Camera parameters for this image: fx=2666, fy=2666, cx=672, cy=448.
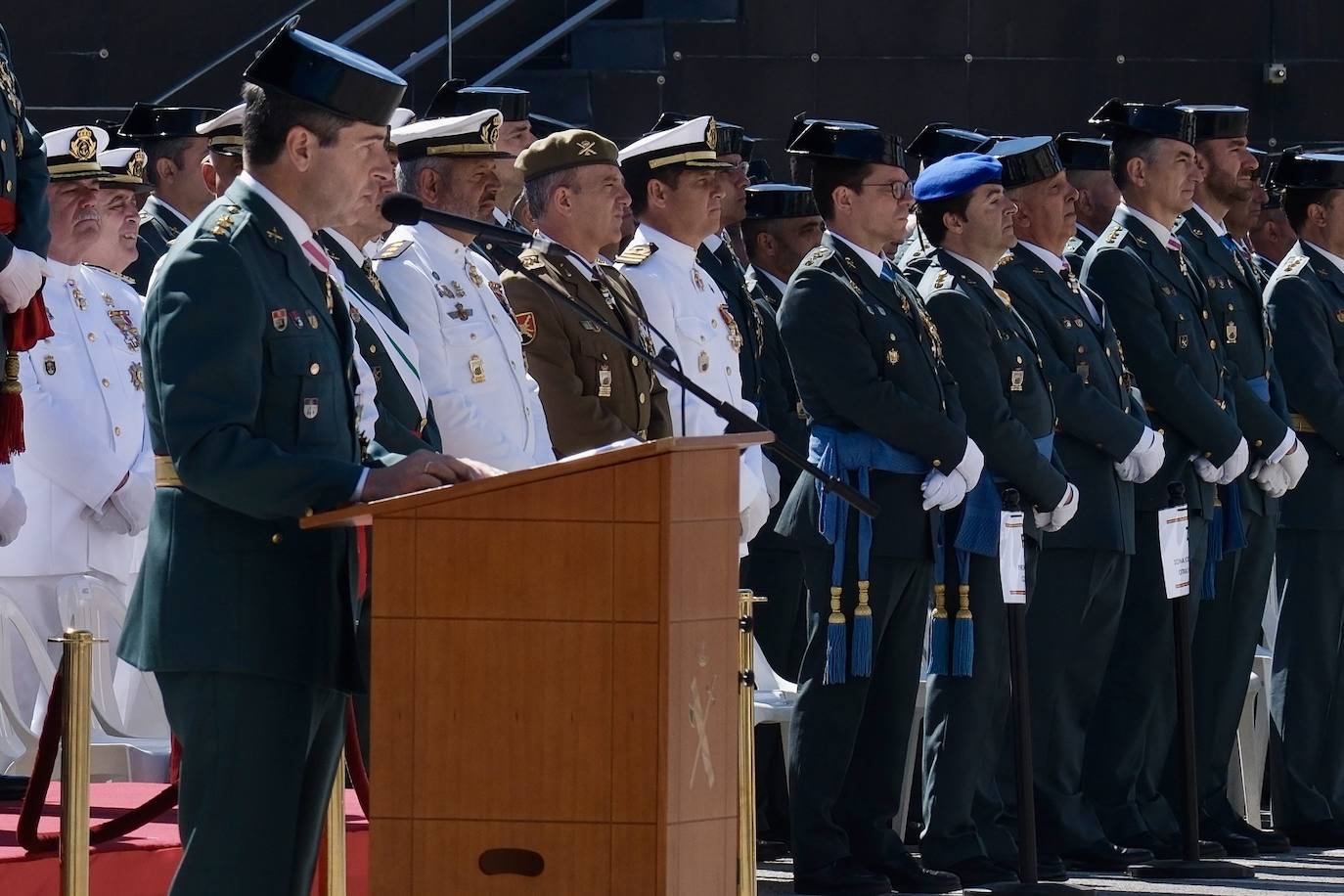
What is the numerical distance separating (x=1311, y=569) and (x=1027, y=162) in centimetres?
173

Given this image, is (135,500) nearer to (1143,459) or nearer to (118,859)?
(118,859)

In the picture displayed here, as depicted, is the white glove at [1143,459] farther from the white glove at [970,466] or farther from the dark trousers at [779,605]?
the dark trousers at [779,605]

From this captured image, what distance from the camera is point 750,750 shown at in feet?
16.9

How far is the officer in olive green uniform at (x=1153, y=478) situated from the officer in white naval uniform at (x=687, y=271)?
4.31ft

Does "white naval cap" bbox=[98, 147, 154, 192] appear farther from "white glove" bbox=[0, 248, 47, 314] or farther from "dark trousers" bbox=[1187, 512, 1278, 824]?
"dark trousers" bbox=[1187, 512, 1278, 824]

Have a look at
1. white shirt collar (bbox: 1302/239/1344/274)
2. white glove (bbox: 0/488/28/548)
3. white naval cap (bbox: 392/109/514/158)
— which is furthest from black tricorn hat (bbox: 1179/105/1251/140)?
white glove (bbox: 0/488/28/548)

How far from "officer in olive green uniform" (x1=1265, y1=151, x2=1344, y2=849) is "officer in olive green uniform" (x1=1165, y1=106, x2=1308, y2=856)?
6.0 inches

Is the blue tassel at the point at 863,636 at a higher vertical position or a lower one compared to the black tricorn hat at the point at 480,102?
lower

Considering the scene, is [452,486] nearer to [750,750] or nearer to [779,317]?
[750,750]

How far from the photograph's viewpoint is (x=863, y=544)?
266 inches

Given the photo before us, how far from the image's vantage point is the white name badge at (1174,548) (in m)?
7.31

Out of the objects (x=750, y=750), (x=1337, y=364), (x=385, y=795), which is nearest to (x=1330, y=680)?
(x=1337, y=364)

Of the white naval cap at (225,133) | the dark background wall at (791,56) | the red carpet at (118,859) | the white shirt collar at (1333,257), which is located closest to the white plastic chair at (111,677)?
the red carpet at (118,859)

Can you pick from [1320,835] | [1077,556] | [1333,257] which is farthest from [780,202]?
[1320,835]
